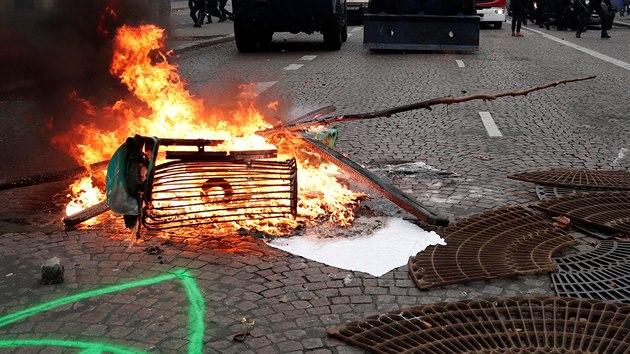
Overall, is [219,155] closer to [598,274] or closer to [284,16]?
[598,274]

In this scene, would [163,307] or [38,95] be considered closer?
[163,307]

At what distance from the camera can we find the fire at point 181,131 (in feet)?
17.7

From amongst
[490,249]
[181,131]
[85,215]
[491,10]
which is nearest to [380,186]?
[490,249]

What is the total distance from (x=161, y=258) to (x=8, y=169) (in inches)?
131

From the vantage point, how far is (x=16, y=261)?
4.45 metres

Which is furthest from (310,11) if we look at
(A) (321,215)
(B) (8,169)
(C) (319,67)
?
(A) (321,215)

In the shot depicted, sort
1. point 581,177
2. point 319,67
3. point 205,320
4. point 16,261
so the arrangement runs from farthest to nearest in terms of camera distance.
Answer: point 319,67 < point 581,177 < point 16,261 < point 205,320

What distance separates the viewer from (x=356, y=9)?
3058 centimetres

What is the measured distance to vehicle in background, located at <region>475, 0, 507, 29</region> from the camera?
92.0 feet

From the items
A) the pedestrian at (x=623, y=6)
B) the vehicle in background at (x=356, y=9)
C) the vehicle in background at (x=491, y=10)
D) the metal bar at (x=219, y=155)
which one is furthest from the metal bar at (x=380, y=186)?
the pedestrian at (x=623, y=6)

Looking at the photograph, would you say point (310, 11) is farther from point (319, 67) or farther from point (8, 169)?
point (8, 169)

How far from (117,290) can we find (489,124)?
633 cm

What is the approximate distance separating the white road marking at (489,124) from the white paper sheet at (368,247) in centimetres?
392

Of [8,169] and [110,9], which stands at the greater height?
[110,9]
